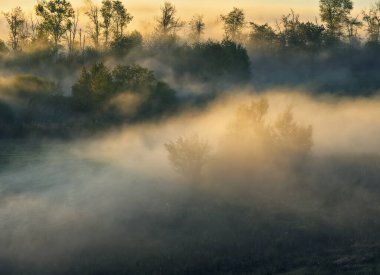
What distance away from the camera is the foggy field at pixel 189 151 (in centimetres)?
3884

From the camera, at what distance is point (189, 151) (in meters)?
54.8

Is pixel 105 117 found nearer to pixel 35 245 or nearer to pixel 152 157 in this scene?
pixel 152 157

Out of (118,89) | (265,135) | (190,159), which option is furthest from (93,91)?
(190,159)

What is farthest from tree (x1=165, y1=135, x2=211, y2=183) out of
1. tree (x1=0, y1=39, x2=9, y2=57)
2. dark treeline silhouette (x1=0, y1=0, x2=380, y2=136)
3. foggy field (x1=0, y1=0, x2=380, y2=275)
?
tree (x1=0, y1=39, x2=9, y2=57)

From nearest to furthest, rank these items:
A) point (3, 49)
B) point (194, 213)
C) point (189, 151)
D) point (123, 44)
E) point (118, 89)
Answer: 1. point (194, 213)
2. point (189, 151)
3. point (118, 89)
4. point (3, 49)
5. point (123, 44)


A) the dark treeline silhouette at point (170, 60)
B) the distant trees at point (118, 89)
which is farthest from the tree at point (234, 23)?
the distant trees at point (118, 89)

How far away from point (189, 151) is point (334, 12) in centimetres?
9520

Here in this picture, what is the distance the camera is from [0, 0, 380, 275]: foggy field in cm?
3884

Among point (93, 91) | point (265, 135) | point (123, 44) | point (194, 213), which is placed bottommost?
point (194, 213)

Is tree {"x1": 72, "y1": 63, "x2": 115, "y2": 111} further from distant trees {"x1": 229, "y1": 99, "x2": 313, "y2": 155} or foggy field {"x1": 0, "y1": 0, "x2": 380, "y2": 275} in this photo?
distant trees {"x1": 229, "y1": 99, "x2": 313, "y2": 155}

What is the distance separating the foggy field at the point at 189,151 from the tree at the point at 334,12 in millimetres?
312

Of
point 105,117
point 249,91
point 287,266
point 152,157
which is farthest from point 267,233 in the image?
point 249,91

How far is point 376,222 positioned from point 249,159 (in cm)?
1881

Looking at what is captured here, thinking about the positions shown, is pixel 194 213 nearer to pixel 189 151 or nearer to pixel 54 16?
pixel 189 151
